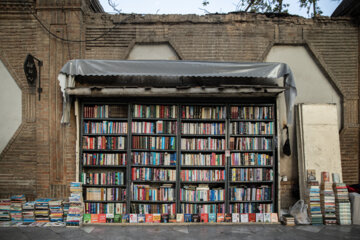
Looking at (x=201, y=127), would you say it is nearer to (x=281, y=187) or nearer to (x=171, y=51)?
(x=171, y=51)

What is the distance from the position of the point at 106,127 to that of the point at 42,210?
6.70 feet

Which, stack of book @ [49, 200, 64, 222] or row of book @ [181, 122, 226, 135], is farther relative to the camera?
row of book @ [181, 122, 226, 135]

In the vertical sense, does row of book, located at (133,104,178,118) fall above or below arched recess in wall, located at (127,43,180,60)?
below

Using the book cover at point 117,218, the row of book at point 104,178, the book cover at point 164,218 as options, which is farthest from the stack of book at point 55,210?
the book cover at point 164,218

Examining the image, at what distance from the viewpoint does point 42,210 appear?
4.98 meters

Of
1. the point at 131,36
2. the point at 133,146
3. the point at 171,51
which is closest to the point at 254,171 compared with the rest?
the point at 133,146

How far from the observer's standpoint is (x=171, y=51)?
18.5 feet

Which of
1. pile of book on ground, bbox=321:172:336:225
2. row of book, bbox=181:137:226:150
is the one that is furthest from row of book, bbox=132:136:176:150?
pile of book on ground, bbox=321:172:336:225

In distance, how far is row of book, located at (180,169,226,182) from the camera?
16.8 ft

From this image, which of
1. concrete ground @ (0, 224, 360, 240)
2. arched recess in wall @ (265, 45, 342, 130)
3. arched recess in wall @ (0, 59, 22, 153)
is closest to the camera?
concrete ground @ (0, 224, 360, 240)

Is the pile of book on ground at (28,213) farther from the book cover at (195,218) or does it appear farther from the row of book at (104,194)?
the book cover at (195,218)

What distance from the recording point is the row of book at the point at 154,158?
16.8ft

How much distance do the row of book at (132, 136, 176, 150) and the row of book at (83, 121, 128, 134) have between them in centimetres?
31

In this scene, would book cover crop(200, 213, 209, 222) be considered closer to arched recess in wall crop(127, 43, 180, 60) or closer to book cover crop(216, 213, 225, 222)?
book cover crop(216, 213, 225, 222)
